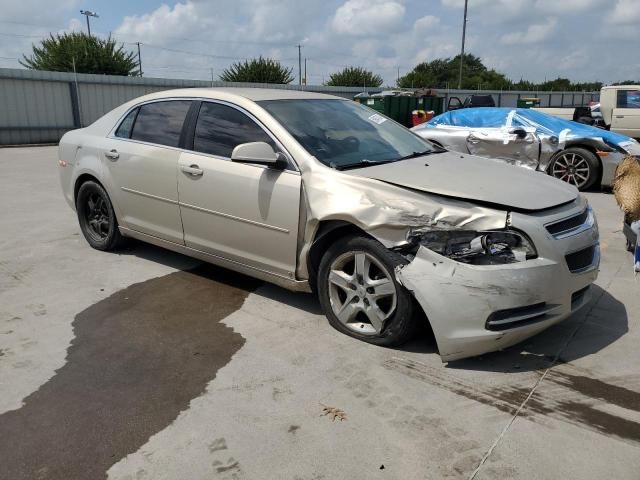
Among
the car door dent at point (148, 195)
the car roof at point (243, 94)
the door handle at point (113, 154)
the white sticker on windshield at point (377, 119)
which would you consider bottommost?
the car door dent at point (148, 195)

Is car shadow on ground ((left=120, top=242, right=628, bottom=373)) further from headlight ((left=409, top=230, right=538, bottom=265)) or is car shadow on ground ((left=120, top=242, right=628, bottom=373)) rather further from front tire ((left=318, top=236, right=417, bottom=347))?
Result: headlight ((left=409, top=230, right=538, bottom=265))

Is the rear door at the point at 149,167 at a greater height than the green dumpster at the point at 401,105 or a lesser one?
lesser

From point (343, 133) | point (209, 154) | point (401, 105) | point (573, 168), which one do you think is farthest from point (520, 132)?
point (401, 105)

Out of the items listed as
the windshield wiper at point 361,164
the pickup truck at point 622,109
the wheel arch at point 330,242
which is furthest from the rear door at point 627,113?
the wheel arch at point 330,242

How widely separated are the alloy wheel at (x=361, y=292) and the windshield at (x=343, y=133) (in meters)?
0.69

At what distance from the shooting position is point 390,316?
11.3 ft

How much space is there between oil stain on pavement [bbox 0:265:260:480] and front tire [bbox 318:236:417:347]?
0.70 meters

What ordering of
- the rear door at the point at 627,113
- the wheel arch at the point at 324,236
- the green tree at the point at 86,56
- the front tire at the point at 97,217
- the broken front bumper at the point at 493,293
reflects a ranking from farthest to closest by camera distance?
1. the green tree at the point at 86,56
2. the rear door at the point at 627,113
3. the front tire at the point at 97,217
4. the wheel arch at the point at 324,236
5. the broken front bumper at the point at 493,293

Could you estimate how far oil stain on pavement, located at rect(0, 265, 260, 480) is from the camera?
2580 millimetres

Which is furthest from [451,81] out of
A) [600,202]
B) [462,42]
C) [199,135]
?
[199,135]

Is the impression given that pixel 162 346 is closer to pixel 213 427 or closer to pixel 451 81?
pixel 213 427

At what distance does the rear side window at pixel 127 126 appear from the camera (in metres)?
5.09

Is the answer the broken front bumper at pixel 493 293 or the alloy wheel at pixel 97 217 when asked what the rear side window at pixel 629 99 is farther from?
the alloy wheel at pixel 97 217

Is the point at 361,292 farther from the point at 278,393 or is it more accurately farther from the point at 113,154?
the point at 113,154
